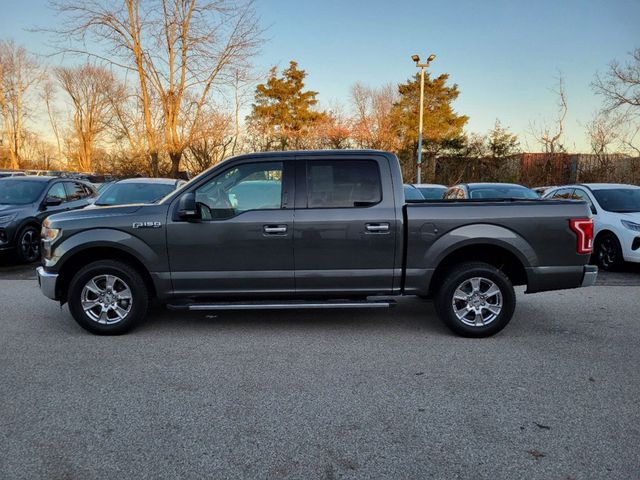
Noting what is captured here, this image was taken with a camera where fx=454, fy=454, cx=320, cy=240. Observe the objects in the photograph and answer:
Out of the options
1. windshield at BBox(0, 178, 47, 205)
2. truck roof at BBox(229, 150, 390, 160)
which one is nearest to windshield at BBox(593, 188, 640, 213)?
truck roof at BBox(229, 150, 390, 160)

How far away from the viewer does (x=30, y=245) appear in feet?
30.2

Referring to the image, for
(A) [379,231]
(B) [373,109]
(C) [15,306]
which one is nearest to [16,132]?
(B) [373,109]

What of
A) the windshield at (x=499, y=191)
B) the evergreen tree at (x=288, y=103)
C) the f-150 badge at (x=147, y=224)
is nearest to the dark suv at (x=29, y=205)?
the f-150 badge at (x=147, y=224)

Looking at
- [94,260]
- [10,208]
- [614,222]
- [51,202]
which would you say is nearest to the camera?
[94,260]

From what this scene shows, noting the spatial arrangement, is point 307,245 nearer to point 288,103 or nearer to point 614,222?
point 614,222

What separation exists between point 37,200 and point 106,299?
20.0 feet

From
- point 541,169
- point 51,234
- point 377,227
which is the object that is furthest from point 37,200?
point 541,169

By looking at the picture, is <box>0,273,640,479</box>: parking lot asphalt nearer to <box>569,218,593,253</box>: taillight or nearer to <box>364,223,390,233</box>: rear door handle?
<box>569,218,593,253</box>: taillight

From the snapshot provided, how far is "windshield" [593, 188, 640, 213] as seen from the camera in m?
8.83

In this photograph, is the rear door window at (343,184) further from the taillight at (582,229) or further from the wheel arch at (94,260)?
the taillight at (582,229)

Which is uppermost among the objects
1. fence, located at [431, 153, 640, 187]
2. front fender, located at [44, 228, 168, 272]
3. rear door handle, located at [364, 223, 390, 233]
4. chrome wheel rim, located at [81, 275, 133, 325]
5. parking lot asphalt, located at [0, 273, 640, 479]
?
fence, located at [431, 153, 640, 187]

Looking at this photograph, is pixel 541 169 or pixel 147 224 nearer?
pixel 147 224

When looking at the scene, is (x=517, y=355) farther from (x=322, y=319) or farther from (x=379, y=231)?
(x=322, y=319)

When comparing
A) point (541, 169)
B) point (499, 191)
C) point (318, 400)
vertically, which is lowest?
point (318, 400)
